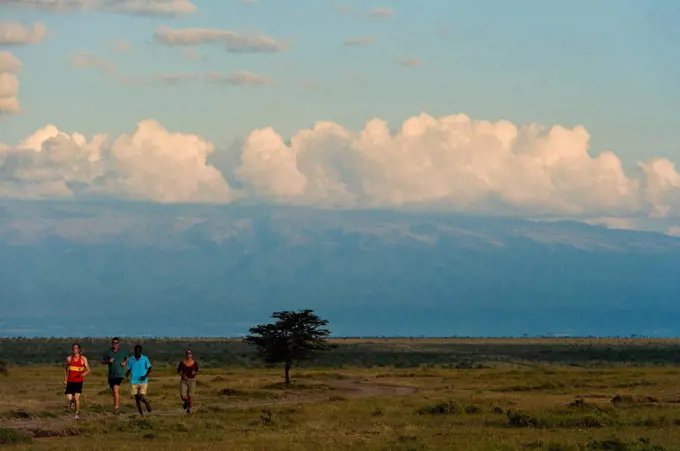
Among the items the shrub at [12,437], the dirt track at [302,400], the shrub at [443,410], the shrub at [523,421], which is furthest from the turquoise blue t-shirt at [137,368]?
the shrub at [523,421]

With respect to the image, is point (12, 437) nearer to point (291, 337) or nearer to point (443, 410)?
point (443, 410)

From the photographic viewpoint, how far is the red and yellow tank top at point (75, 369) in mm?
34344

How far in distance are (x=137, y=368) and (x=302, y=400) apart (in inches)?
615

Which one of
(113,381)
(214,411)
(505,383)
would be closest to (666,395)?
(505,383)

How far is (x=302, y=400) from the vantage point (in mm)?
50156

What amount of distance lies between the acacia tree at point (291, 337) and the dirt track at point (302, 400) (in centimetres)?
251

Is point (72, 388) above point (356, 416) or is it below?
above

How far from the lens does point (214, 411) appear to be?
39500 millimetres

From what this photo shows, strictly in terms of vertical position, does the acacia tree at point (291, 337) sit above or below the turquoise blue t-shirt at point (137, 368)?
above

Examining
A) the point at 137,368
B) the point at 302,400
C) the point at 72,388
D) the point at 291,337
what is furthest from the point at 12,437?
the point at 291,337

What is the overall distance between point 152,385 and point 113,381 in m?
20.2

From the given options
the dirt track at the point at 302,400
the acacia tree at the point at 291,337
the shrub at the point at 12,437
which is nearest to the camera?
the shrub at the point at 12,437

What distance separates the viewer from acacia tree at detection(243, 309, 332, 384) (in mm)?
66000

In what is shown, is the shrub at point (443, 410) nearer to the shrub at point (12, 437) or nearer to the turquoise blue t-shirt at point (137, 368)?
the turquoise blue t-shirt at point (137, 368)
